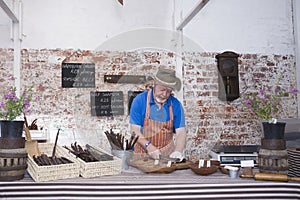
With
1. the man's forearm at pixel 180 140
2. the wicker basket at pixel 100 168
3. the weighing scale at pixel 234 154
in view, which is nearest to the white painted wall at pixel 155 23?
the man's forearm at pixel 180 140

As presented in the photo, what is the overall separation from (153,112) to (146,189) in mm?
1397

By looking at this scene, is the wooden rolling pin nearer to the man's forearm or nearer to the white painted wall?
the man's forearm

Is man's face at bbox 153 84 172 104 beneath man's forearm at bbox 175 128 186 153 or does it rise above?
above

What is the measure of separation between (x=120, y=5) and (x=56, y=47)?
1048 mm

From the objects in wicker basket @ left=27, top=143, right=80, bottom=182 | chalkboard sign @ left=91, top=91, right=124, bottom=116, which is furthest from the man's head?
wicker basket @ left=27, top=143, right=80, bottom=182

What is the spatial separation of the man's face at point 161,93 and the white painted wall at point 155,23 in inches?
44.4

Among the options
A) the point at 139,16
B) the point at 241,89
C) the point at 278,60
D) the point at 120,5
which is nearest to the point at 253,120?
the point at 241,89

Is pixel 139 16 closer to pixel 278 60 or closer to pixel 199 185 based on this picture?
pixel 278 60

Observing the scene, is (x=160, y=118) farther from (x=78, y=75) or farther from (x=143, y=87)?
(x=78, y=75)

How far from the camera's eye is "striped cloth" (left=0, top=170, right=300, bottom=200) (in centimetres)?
146

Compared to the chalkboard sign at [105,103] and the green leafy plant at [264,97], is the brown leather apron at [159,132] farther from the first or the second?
the green leafy plant at [264,97]

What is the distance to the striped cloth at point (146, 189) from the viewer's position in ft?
4.78

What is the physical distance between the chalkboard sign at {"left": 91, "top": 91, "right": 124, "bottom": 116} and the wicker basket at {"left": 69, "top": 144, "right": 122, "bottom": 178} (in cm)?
202

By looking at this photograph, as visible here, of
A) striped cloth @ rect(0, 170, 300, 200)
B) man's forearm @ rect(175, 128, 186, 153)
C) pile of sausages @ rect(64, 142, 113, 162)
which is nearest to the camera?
striped cloth @ rect(0, 170, 300, 200)
